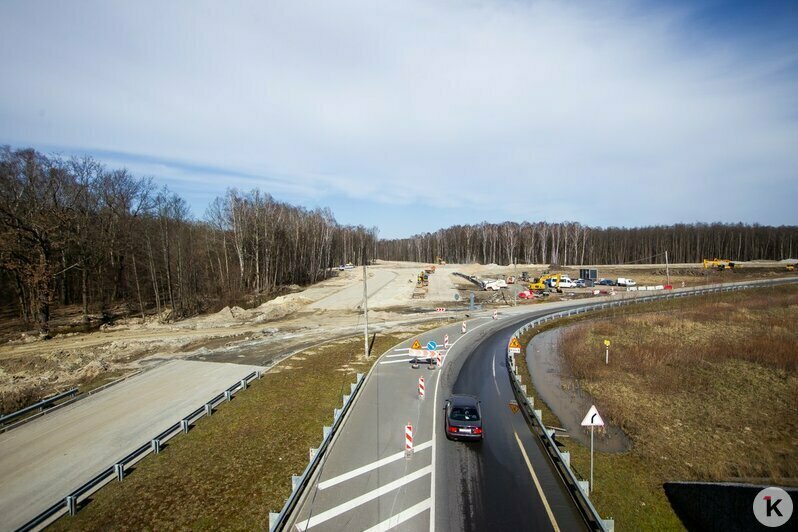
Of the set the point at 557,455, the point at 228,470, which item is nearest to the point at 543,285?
the point at 557,455

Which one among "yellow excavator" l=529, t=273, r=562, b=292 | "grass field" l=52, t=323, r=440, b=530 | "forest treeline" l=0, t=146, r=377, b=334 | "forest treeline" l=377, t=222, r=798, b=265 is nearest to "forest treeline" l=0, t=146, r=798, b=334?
"forest treeline" l=0, t=146, r=377, b=334

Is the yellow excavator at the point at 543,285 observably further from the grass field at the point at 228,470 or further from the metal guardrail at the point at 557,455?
the grass field at the point at 228,470

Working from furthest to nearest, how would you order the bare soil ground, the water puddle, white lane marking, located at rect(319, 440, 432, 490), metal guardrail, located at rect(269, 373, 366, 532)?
the bare soil ground, the water puddle, white lane marking, located at rect(319, 440, 432, 490), metal guardrail, located at rect(269, 373, 366, 532)

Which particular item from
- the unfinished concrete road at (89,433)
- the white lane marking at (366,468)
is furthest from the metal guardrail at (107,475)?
the white lane marking at (366,468)

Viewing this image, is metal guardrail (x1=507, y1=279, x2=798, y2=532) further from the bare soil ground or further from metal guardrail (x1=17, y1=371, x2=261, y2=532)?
the bare soil ground

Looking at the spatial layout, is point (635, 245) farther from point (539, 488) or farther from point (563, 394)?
point (539, 488)
